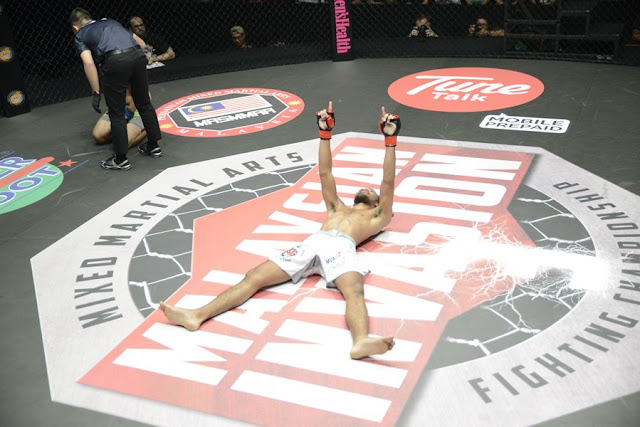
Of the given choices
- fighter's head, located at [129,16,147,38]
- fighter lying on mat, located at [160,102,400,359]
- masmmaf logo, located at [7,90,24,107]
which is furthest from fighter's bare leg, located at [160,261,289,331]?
fighter's head, located at [129,16,147,38]

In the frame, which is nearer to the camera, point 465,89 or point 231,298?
point 231,298

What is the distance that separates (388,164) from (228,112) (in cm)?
321

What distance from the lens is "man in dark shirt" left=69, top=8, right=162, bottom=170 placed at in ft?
15.4

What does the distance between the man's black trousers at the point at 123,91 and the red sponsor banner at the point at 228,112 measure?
674 millimetres

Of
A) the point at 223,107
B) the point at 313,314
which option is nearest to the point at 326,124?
the point at 313,314

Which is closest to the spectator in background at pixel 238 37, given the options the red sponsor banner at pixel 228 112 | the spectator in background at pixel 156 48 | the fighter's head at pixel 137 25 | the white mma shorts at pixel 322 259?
the spectator in background at pixel 156 48

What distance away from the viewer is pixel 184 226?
408cm

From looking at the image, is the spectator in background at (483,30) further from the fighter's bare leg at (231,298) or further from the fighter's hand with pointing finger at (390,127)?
the fighter's bare leg at (231,298)

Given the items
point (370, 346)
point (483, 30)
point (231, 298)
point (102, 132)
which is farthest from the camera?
point (483, 30)

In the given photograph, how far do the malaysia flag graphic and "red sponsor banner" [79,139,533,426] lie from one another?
2213 mm


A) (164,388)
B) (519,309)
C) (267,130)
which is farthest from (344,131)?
(164,388)

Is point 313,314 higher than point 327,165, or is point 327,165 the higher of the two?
point 327,165

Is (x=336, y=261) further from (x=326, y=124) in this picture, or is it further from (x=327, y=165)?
(x=326, y=124)

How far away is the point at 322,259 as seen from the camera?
10.6 ft
